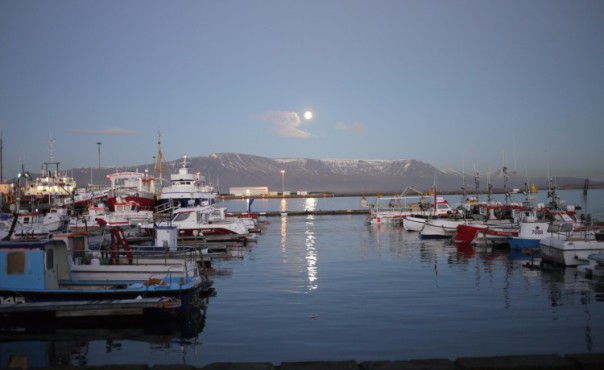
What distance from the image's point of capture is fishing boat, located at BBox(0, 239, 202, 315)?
18.9 m

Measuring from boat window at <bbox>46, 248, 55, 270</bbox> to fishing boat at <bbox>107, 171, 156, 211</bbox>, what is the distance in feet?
209

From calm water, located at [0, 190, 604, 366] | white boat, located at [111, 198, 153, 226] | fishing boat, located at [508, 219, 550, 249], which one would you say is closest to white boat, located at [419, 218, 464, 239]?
fishing boat, located at [508, 219, 550, 249]

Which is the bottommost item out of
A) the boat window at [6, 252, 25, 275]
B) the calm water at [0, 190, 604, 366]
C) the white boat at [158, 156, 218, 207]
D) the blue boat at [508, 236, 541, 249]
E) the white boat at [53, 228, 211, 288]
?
the calm water at [0, 190, 604, 366]

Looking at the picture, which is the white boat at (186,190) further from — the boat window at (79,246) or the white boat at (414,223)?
the boat window at (79,246)

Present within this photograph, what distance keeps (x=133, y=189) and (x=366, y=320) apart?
268ft

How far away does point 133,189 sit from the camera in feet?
314

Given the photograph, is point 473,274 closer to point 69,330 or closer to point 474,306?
point 474,306

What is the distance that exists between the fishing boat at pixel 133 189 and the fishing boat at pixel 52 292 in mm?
64419

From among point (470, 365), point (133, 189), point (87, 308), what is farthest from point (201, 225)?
point (133, 189)

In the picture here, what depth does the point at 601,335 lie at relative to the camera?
17000 millimetres

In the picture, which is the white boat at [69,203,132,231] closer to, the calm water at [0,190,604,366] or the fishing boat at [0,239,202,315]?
the calm water at [0,190,604,366]

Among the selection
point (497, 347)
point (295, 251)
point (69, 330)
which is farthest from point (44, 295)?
point (295, 251)

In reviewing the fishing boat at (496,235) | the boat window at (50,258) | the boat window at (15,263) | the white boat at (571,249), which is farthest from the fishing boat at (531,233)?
the boat window at (15,263)

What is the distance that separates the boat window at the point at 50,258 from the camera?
2007 centimetres
